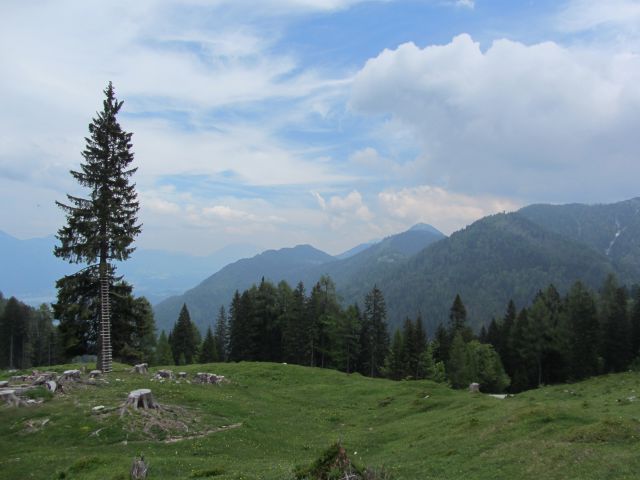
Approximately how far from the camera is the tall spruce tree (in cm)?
4178

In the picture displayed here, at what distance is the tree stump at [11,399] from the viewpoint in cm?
2862

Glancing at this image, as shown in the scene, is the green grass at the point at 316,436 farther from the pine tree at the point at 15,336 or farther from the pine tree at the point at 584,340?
the pine tree at the point at 15,336

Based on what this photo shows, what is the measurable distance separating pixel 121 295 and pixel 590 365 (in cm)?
Result: 6998

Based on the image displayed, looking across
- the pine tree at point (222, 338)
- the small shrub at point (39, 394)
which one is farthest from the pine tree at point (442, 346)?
the small shrub at point (39, 394)

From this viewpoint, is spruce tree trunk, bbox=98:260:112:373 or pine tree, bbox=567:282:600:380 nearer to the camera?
spruce tree trunk, bbox=98:260:112:373

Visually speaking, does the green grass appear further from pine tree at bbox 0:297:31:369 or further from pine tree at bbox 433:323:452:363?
pine tree at bbox 0:297:31:369

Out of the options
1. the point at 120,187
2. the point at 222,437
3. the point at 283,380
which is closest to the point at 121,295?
the point at 120,187

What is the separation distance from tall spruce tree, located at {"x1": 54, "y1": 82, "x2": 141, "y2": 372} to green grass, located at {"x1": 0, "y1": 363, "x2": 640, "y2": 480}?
333 inches

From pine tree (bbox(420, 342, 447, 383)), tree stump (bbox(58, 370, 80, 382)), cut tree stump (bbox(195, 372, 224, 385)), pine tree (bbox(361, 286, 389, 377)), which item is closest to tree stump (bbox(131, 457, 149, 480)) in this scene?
tree stump (bbox(58, 370, 80, 382))

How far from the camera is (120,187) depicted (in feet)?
143

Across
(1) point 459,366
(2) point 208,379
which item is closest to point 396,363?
(1) point 459,366

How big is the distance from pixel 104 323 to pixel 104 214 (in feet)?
31.5

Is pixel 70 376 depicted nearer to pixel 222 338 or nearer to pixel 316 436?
pixel 316 436

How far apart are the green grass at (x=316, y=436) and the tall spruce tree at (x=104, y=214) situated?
8.47 metres
